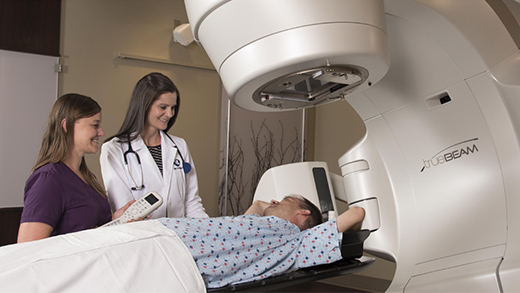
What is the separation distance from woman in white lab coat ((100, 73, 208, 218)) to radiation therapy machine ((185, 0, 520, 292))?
42.7 inches

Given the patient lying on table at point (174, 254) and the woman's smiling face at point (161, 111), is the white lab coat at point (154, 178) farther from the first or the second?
the patient lying on table at point (174, 254)

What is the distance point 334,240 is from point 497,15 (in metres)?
0.82

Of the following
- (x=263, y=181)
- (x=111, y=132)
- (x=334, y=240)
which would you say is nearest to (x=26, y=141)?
(x=111, y=132)

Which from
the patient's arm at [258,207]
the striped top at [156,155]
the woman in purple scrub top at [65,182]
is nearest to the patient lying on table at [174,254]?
the patient's arm at [258,207]

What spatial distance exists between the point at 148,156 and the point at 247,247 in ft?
2.23

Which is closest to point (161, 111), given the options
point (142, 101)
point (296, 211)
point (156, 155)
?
point (142, 101)

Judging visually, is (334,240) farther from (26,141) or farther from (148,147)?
(26,141)

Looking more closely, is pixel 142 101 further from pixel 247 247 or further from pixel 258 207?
pixel 247 247

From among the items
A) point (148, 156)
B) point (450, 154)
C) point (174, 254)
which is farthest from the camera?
point (148, 156)

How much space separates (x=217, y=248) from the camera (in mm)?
1409

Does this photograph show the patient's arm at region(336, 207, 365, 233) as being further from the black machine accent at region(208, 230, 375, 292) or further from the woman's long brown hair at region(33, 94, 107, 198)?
the woman's long brown hair at region(33, 94, 107, 198)

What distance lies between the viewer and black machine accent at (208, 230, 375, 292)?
1.29 m

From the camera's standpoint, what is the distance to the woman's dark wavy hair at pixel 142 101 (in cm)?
190

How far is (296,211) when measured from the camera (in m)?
1.81
